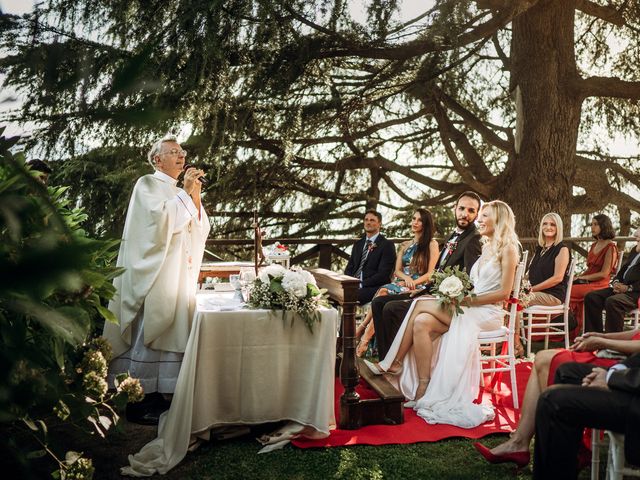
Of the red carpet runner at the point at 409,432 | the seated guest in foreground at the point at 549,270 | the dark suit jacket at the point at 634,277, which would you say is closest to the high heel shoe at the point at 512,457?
the red carpet runner at the point at 409,432

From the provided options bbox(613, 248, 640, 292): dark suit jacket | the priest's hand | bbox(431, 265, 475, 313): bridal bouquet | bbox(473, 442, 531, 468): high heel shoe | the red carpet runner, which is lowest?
the red carpet runner

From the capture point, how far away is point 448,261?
4.95 metres

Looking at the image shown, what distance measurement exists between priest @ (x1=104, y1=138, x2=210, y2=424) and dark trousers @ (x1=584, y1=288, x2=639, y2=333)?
4.05 m

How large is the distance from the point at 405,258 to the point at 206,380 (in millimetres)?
2982

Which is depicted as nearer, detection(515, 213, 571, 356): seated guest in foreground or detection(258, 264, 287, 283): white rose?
detection(258, 264, 287, 283): white rose

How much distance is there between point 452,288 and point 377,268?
1766 millimetres

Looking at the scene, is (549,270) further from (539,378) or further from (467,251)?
(539,378)

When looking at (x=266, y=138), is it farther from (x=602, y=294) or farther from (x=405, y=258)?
(x=602, y=294)

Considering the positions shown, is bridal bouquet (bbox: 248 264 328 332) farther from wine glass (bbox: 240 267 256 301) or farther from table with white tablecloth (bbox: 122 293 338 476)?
wine glass (bbox: 240 267 256 301)

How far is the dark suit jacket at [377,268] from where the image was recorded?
19.3ft

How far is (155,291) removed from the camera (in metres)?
3.74

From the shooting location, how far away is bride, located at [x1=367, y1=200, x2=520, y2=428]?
4062mm

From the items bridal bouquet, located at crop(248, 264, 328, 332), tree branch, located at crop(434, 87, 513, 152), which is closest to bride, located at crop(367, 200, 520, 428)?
bridal bouquet, located at crop(248, 264, 328, 332)

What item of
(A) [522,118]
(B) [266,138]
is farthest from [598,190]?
(B) [266,138]
